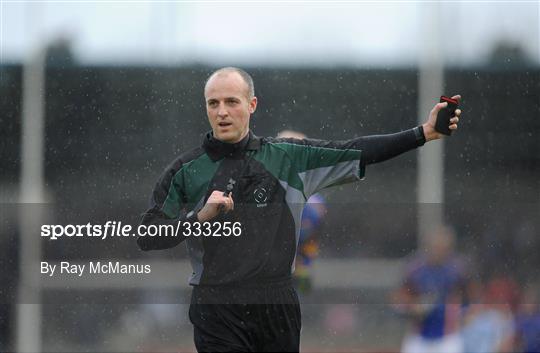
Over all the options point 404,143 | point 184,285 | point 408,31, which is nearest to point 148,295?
point 184,285

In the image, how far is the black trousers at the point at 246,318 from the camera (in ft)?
9.87

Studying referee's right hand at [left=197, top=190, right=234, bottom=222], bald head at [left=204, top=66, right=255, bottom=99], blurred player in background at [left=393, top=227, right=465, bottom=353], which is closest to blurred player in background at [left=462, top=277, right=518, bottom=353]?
blurred player in background at [left=393, top=227, right=465, bottom=353]

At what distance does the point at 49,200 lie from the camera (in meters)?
2.91

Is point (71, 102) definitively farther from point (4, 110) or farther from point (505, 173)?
point (505, 173)

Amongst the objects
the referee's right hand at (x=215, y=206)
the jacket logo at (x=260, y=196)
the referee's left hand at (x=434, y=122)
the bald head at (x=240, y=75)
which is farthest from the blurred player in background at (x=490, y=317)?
the bald head at (x=240, y=75)

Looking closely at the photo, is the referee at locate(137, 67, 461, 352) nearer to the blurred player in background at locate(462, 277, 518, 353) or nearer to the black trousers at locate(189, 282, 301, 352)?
the black trousers at locate(189, 282, 301, 352)

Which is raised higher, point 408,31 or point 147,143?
point 408,31

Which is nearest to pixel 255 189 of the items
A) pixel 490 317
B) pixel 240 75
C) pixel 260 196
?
pixel 260 196

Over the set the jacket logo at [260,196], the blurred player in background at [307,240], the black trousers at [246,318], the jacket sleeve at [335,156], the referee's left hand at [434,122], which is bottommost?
the black trousers at [246,318]

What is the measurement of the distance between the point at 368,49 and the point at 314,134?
13.2 inches

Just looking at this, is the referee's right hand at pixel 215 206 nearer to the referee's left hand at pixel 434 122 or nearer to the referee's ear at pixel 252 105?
the referee's ear at pixel 252 105
